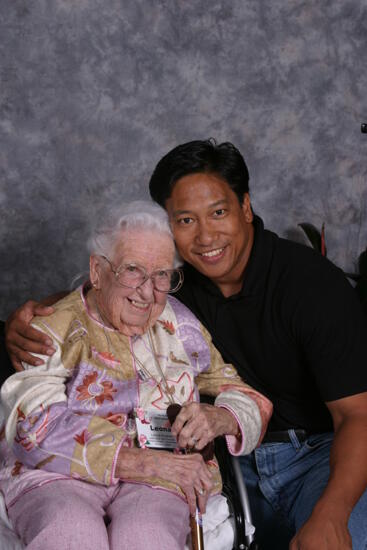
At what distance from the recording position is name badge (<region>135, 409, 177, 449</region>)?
6.81 feet

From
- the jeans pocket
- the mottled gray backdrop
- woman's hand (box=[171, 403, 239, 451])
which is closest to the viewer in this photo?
woman's hand (box=[171, 403, 239, 451])

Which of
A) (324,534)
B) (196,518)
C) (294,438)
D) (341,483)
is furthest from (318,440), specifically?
(196,518)

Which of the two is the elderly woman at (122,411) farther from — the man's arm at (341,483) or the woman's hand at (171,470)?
the man's arm at (341,483)

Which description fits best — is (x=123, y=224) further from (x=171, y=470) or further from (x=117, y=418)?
(x=171, y=470)

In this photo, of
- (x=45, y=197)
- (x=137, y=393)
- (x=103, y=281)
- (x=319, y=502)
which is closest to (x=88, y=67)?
(x=45, y=197)

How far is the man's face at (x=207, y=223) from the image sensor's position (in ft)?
7.50

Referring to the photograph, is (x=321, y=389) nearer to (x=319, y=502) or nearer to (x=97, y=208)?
(x=319, y=502)

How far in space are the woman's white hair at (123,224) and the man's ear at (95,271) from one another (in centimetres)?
2

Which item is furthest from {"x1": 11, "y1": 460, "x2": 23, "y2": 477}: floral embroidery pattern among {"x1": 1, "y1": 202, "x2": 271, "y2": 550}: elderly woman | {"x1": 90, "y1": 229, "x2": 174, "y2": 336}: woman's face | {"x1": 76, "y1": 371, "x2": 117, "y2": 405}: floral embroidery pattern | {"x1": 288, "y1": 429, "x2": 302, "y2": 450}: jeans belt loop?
{"x1": 288, "y1": 429, "x2": 302, "y2": 450}: jeans belt loop

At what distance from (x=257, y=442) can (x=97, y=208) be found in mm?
1787

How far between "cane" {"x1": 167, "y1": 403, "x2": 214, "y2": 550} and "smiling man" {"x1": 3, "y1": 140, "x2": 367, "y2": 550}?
0.32m

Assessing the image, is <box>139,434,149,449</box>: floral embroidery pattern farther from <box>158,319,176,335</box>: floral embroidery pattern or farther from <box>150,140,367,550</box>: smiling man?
<box>150,140,367,550</box>: smiling man

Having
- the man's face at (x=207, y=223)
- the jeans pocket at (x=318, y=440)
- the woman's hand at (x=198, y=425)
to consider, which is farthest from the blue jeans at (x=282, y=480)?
the man's face at (x=207, y=223)

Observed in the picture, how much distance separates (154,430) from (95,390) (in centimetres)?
21
